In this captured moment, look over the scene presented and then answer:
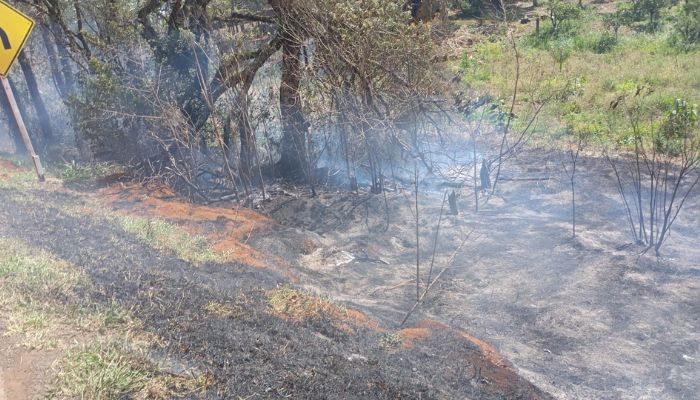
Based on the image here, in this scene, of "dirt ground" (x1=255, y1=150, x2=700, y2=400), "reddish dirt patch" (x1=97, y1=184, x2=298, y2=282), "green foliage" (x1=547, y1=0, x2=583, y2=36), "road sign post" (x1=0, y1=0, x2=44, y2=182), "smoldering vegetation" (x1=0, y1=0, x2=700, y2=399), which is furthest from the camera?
"green foliage" (x1=547, y1=0, x2=583, y2=36)

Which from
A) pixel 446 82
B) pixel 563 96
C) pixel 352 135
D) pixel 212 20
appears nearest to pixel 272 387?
pixel 352 135

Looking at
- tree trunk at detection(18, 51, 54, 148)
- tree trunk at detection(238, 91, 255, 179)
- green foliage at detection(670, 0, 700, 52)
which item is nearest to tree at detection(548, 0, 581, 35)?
green foliage at detection(670, 0, 700, 52)

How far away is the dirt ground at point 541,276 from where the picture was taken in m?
6.60

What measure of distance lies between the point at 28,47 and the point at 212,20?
9664mm

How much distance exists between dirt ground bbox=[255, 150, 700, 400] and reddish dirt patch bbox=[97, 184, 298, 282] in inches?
19.4

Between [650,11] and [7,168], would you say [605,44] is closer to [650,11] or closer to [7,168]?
[650,11]

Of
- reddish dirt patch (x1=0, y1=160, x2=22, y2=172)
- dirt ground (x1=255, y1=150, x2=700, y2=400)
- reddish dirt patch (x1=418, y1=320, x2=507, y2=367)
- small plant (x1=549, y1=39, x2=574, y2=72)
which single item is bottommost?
dirt ground (x1=255, y1=150, x2=700, y2=400)

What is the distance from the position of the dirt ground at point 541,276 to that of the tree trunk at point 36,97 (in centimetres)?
828

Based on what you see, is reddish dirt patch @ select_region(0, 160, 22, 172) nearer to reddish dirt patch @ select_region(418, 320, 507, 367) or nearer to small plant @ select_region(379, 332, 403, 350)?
reddish dirt patch @ select_region(418, 320, 507, 367)

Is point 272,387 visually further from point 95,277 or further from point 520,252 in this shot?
point 520,252

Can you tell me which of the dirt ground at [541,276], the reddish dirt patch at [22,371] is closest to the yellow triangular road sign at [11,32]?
the dirt ground at [541,276]

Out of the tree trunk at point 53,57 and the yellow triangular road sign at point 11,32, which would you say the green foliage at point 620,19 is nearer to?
the tree trunk at point 53,57

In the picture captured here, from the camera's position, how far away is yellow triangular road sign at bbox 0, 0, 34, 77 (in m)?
7.50

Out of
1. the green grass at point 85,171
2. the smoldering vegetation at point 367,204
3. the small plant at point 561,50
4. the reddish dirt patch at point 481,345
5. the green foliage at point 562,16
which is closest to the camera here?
the smoldering vegetation at point 367,204
